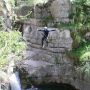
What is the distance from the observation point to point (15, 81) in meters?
9.30

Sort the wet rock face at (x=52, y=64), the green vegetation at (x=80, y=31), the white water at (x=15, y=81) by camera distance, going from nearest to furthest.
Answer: the white water at (x=15, y=81), the green vegetation at (x=80, y=31), the wet rock face at (x=52, y=64)

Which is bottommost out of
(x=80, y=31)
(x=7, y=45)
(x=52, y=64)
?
(x=52, y=64)

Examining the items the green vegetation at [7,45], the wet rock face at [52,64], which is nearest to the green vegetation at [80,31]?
the wet rock face at [52,64]

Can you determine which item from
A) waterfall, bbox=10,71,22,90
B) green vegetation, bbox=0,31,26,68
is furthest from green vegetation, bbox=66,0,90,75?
green vegetation, bbox=0,31,26,68

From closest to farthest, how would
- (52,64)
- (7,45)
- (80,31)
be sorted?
(7,45) < (52,64) < (80,31)

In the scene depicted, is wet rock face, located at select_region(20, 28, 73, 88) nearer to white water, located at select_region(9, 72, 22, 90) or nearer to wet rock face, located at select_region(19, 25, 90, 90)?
wet rock face, located at select_region(19, 25, 90, 90)

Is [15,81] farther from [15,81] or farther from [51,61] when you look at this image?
[51,61]

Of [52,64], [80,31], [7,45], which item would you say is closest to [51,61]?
[52,64]

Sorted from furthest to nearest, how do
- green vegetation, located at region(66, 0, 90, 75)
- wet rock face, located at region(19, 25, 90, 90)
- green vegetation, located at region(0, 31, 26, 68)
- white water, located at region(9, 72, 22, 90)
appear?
wet rock face, located at region(19, 25, 90, 90), green vegetation, located at region(66, 0, 90, 75), white water, located at region(9, 72, 22, 90), green vegetation, located at region(0, 31, 26, 68)

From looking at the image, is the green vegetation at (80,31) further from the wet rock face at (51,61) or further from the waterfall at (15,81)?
the waterfall at (15,81)

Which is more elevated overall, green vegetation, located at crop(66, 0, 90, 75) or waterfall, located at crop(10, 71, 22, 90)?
green vegetation, located at crop(66, 0, 90, 75)

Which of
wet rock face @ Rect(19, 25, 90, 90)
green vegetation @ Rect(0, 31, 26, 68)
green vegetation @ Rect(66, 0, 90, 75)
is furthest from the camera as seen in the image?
wet rock face @ Rect(19, 25, 90, 90)

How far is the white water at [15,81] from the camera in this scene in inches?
349

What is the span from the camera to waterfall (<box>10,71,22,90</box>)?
8.86 m
